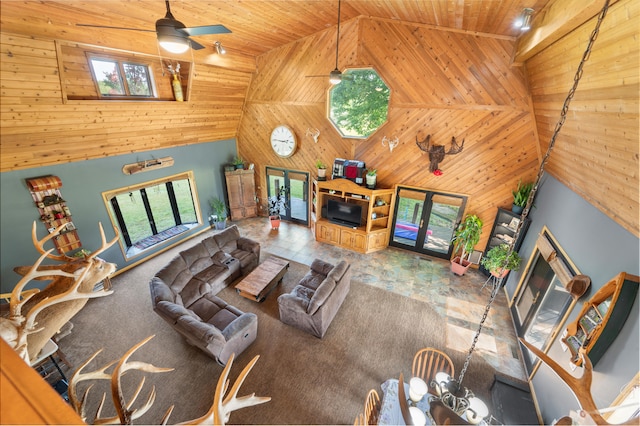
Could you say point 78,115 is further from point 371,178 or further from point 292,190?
point 371,178

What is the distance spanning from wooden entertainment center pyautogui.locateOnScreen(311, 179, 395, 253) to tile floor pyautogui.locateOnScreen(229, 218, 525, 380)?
26cm

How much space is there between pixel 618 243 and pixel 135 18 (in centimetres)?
669

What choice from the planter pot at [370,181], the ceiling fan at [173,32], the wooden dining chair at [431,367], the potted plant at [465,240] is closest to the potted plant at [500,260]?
the potted plant at [465,240]

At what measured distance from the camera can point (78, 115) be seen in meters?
4.38

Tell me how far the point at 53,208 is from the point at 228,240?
3.20 metres

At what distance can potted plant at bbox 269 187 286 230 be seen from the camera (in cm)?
819

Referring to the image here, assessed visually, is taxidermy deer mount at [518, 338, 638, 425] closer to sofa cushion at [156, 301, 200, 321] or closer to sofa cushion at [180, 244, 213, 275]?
sofa cushion at [156, 301, 200, 321]

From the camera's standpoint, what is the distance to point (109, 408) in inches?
137

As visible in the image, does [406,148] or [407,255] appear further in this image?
[407,255]

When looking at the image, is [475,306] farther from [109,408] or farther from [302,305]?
[109,408]

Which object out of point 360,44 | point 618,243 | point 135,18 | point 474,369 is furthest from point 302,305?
point 360,44

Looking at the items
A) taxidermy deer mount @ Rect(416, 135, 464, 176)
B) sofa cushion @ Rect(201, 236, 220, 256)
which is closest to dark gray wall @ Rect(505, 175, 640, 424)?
taxidermy deer mount @ Rect(416, 135, 464, 176)

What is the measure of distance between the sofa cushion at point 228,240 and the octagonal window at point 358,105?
380 cm

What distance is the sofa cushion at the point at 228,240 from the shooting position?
592 centimetres
